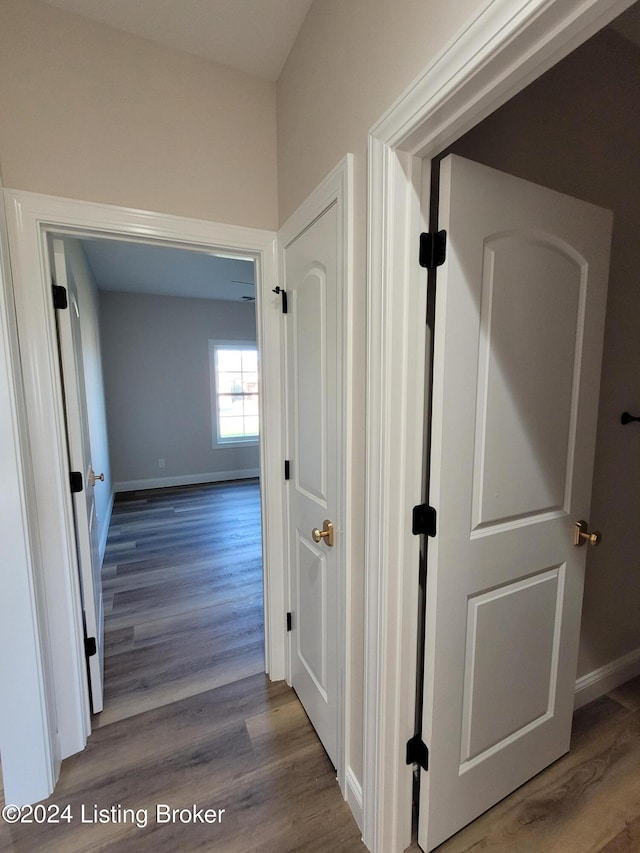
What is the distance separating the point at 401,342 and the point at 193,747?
181cm

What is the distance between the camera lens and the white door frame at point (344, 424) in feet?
3.76

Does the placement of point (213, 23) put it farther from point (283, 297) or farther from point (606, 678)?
point (606, 678)

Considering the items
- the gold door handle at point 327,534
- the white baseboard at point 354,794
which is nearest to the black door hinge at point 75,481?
the gold door handle at point 327,534

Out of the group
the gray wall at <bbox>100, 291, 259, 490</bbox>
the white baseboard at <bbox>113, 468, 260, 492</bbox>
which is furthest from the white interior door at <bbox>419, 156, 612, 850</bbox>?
the gray wall at <bbox>100, 291, 259, 490</bbox>

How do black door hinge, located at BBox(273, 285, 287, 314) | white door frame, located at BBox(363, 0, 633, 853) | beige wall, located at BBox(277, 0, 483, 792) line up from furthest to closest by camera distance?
1. black door hinge, located at BBox(273, 285, 287, 314)
2. beige wall, located at BBox(277, 0, 483, 792)
3. white door frame, located at BBox(363, 0, 633, 853)

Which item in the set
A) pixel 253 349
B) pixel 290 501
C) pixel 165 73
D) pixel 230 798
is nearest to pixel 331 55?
pixel 165 73

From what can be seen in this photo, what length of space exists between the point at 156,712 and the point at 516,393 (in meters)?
2.04

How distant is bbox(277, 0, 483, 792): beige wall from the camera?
33.8 inches

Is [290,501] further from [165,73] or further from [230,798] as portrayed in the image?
[165,73]

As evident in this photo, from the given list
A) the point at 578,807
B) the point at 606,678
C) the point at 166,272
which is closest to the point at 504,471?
the point at 578,807

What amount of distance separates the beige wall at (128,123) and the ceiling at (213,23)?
4 cm

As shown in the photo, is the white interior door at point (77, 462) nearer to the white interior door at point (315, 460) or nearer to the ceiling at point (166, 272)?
the white interior door at point (315, 460)

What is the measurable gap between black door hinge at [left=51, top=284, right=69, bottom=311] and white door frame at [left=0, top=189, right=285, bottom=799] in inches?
2.6

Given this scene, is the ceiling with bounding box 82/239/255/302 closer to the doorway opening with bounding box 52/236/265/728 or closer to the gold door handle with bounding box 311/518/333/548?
the doorway opening with bounding box 52/236/265/728
